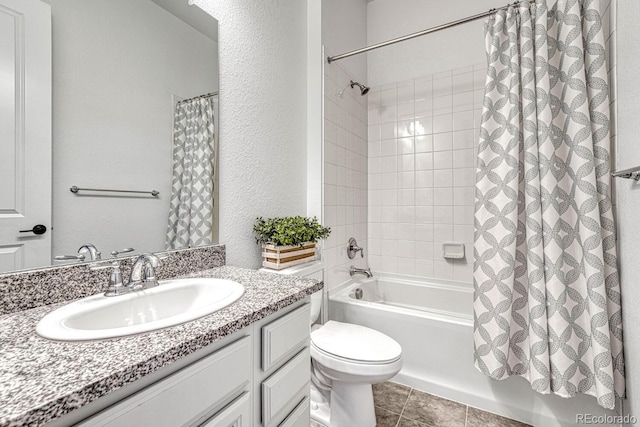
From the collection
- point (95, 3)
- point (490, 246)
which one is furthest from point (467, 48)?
point (95, 3)

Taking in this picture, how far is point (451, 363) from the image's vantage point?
159cm

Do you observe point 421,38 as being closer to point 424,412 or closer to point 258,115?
point 258,115

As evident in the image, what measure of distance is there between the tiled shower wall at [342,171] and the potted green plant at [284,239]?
34 cm

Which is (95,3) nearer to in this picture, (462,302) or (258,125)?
(258,125)

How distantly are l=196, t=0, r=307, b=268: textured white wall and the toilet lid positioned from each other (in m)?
0.52

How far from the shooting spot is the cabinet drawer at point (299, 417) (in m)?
0.86

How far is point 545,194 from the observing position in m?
1.29

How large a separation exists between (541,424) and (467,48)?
244 centimetres

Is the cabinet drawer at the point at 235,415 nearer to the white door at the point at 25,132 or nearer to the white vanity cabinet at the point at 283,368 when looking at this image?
the white vanity cabinet at the point at 283,368

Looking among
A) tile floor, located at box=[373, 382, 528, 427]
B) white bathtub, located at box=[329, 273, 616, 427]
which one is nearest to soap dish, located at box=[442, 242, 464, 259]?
white bathtub, located at box=[329, 273, 616, 427]

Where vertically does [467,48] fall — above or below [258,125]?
above

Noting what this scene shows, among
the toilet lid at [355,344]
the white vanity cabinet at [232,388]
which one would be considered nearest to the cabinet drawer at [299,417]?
the white vanity cabinet at [232,388]

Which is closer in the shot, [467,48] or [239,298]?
[239,298]

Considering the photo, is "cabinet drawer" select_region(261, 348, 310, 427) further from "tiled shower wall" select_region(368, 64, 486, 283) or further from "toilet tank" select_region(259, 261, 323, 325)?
"tiled shower wall" select_region(368, 64, 486, 283)
